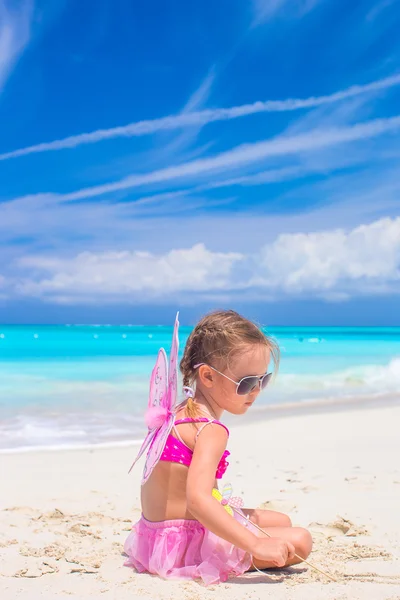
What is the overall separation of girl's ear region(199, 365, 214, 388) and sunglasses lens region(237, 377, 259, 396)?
0.48ft

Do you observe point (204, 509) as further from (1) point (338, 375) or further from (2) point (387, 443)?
(1) point (338, 375)

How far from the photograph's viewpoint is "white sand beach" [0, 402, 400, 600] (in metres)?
2.82

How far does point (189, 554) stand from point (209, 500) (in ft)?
1.59

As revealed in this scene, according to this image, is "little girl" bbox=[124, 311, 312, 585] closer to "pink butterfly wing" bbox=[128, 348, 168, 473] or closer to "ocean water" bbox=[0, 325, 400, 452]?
"pink butterfly wing" bbox=[128, 348, 168, 473]

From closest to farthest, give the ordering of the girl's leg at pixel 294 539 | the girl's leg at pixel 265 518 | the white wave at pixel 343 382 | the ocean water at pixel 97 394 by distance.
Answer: the girl's leg at pixel 294 539 → the girl's leg at pixel 265 518 → the ocean water at pixel 97 394 → the white wave at pixel 343 382

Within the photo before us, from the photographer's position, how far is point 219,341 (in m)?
2.89

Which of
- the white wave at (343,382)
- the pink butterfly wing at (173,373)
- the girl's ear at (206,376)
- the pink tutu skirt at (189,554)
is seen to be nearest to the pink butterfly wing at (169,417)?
the pink butterfly wing at (173,373)

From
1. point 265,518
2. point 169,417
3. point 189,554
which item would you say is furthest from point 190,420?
point 265,518

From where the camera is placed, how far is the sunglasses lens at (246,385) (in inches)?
112

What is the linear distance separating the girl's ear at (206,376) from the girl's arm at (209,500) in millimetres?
276

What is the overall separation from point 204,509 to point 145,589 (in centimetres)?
51

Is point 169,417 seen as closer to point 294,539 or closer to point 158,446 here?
point 158,446

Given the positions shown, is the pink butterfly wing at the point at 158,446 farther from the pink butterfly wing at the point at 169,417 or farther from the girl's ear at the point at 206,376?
the girl's ear at the point at 206,376

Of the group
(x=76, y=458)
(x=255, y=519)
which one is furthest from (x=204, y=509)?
(x=76, y=458)
